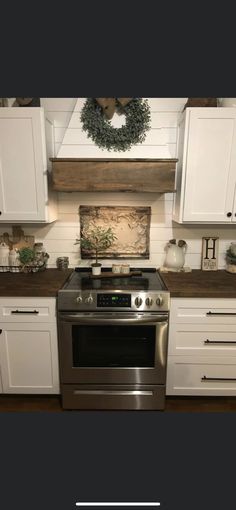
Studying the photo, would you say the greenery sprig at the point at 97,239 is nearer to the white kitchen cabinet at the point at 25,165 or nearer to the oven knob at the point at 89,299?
the white kitchen cabinet at the point at 25,165

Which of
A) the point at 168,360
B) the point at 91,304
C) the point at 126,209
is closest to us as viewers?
the point at 91,304

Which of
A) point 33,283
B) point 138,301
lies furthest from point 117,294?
point 33,283

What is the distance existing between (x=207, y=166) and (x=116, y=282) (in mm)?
1197

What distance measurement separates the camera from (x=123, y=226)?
2.44 m

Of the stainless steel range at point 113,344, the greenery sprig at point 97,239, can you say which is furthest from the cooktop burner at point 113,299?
the greenery sprig at point 97,239

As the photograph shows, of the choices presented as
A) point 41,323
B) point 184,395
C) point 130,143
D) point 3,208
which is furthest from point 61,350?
point 130,143

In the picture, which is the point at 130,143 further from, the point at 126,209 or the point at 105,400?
the point at 105,400

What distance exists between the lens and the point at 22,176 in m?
2.08

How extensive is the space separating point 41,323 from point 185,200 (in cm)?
153

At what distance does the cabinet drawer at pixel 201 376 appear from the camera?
6.66 ft

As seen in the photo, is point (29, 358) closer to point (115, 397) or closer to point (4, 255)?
point (115, 397)

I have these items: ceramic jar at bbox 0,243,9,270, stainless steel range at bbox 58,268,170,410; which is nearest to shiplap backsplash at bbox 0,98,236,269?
ceramic jar at bbox 0,243,9,270

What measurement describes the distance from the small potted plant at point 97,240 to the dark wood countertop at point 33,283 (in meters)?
0.28

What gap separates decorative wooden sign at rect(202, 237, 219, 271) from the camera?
2439mm
